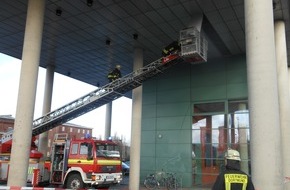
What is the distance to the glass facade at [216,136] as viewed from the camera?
2062 centimetres

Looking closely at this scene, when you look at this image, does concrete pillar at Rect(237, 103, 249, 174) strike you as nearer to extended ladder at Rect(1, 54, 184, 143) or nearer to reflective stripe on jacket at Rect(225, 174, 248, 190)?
extended ladder at Rect(1, 54, 184, 143)

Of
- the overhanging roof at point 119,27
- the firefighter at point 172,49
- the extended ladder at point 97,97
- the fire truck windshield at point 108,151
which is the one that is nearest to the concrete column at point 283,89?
the overhanging roof at point 119,27

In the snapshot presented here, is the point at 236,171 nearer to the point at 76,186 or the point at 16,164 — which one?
the point at 16,164

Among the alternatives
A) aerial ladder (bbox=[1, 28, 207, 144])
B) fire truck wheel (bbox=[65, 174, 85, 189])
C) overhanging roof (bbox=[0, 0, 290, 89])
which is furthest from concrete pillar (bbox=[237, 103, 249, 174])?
fire truck wheel (bbox=[65, 174, 85, 189])

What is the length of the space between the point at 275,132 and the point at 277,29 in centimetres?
917

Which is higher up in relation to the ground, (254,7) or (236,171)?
(254,7)

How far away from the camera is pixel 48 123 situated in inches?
730

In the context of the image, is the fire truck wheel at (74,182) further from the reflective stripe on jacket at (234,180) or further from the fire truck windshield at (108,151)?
the reflective stripe on jacket at (234,180)

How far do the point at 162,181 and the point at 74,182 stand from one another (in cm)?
721

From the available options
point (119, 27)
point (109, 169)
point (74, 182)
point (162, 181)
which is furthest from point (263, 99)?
point (162, 181)

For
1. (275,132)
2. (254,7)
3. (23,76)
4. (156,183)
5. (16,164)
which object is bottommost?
(156,183)

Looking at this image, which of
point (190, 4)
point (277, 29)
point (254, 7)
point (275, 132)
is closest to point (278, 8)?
point (277, 29)

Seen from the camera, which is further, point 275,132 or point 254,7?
point 254,7

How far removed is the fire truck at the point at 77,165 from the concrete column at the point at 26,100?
2633 millimetres
